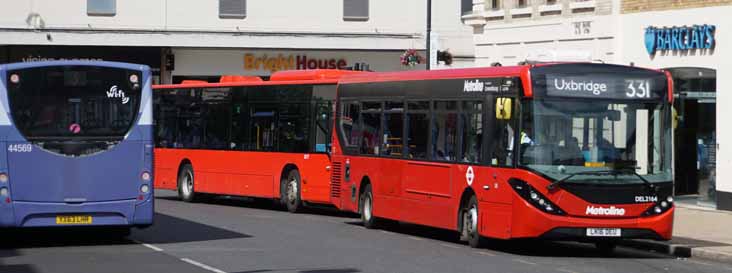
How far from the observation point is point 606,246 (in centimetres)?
2102

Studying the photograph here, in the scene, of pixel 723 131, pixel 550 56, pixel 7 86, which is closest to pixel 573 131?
pixel 550 56

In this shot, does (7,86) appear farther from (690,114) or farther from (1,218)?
(690,114)

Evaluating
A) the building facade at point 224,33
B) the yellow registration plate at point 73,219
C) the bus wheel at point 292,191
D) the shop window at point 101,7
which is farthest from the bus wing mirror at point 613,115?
the shop window at point 101,7

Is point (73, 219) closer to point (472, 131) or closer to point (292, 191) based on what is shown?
point (472, 131)

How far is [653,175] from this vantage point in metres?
19.3

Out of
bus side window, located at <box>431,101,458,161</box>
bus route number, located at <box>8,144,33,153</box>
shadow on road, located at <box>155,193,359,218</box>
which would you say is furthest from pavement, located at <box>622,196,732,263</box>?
bus route number, located at <box>8,144,33,153</box>

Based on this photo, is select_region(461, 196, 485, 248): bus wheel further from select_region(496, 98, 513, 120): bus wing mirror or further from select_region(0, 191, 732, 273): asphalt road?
select_region(496, 98, 513, 120): bus wing mirror

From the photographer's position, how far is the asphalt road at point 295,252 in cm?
1704

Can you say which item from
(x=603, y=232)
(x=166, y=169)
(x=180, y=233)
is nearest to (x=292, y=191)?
(x=166, y=169)

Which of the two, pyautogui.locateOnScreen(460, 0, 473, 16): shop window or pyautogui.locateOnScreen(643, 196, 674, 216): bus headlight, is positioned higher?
pyautogui.locateOnScreen(460, 0, 473, 16): shop window

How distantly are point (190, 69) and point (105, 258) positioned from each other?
35.0 meters

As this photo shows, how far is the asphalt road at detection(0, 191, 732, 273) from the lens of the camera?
55.9ft

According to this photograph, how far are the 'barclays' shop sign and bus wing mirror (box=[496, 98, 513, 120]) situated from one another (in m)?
9.53

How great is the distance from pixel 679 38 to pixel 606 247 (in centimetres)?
862
